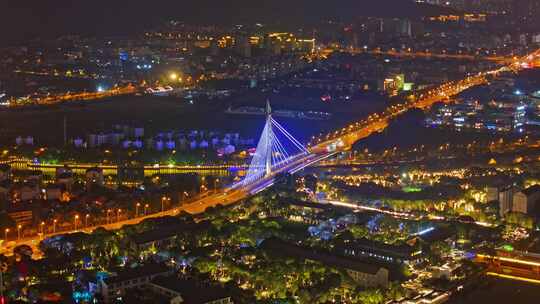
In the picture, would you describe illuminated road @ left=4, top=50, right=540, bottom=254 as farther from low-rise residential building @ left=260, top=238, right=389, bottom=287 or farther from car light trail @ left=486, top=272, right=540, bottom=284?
car light trail @ left=486, top=272, right=540, bottom=284

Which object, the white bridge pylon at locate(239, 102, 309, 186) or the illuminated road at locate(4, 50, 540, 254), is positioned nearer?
the illuminated road at locate(4, 50, 540, 254)

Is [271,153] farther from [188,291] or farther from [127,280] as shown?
[188,291]

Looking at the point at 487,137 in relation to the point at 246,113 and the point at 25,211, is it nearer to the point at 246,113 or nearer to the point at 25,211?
the point at 246,113

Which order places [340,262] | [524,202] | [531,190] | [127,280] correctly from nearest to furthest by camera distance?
[127,280] → [340,262] → [524,202] → [531,190]

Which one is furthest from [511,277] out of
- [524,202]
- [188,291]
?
[188,291]

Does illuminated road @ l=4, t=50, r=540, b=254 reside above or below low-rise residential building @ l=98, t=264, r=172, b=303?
above

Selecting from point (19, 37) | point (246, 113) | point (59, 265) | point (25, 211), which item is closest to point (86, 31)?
point (19, 37)

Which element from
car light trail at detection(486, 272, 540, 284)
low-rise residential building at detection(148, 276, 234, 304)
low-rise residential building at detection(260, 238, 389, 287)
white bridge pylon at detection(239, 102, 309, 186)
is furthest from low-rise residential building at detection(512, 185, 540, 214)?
low-rise residential building at detection(148, 276, 234, 304)
